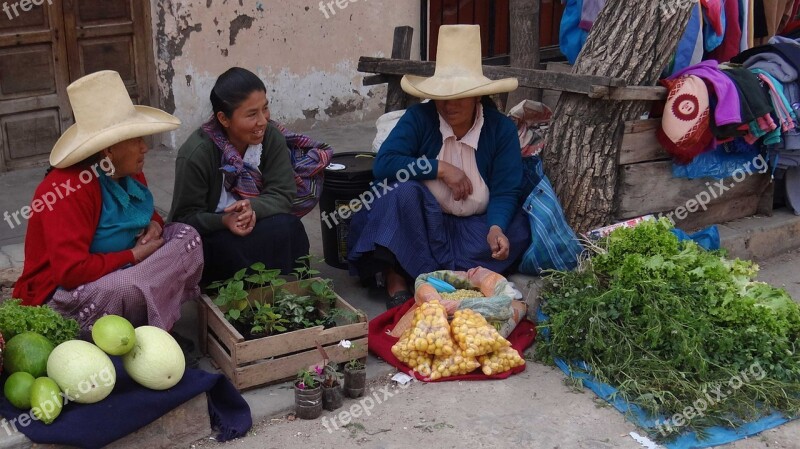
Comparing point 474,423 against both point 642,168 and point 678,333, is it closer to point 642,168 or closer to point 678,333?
point 678,333

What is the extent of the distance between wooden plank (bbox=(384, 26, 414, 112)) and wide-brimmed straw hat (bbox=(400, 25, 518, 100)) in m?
1.06

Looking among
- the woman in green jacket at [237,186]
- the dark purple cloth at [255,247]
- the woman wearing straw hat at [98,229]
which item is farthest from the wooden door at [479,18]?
the woman wearing straw hat at [98,229]

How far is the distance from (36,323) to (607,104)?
3049 mm

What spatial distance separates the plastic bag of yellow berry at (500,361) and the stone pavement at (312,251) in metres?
0.16

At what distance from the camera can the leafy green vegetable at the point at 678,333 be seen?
3688mm

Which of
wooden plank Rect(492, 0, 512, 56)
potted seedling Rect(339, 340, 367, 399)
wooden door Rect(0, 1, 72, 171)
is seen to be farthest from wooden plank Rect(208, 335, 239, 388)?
wooden plank Rect(492, 0, 512, 56)

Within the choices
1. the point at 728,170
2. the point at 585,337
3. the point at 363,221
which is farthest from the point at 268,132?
the point at 728,170

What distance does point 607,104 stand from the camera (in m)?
4.80

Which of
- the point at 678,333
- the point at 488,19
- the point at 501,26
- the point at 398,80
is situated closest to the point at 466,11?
the point at 488,19

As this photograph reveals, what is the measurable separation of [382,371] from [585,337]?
932mm

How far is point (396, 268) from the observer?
4676 mm

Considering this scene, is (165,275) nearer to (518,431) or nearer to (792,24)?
(518,431)

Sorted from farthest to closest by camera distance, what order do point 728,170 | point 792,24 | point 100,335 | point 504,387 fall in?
1. point 792,24
2. point 728,170
3. point 504,387
4. point 100,335

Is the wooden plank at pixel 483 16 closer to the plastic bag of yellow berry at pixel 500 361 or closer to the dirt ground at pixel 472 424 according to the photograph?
the plastic bag of yellow berry at pixel 500 361
